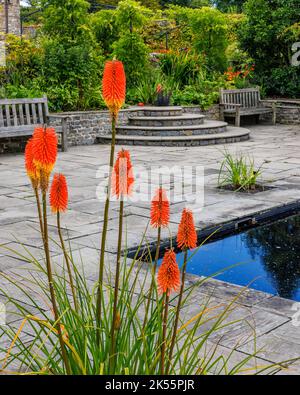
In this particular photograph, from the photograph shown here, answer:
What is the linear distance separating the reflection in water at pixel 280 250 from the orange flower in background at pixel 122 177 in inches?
114

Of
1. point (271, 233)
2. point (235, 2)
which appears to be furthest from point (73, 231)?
point (235, 2)

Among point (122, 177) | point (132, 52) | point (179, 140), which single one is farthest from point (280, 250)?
point (132, 52)

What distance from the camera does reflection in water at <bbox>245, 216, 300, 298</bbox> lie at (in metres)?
4.58

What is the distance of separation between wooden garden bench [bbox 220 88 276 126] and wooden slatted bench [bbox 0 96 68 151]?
4.55 metres

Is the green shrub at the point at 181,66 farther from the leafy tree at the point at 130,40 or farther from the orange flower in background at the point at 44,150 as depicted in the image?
the orange flower in background at the point at 44,150

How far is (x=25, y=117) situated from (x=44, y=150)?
32.9 ft

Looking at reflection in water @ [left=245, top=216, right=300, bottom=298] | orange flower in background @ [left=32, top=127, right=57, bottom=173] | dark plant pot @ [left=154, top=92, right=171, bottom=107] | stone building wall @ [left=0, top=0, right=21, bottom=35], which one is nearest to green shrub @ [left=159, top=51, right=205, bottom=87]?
dark plant pot @ [left=154, top=92, right=171, bottom=107]

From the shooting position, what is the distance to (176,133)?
12.2 meters

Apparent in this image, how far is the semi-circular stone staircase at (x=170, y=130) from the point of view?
38.8 ft

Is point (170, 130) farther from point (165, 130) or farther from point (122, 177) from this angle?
point (122, 177)

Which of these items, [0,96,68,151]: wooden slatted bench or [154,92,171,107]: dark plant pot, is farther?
[154,92,171,107]: dark plant pot

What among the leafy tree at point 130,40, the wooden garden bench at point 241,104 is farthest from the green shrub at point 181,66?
the leafy tree at point 130,40

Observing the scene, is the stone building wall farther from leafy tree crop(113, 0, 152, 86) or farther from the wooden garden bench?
the wooden garden bench
